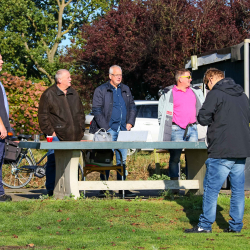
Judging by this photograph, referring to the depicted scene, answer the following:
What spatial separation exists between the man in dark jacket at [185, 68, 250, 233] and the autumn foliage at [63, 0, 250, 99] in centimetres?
1286

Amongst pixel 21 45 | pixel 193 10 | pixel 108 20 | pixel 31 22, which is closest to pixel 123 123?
pixel 193 10

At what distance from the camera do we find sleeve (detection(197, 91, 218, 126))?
478cm

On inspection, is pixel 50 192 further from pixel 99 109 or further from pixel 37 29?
pixel 37 29

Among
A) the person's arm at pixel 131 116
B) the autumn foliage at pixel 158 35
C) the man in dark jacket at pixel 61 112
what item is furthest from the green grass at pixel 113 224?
the autumn foliage at pixel 158 35

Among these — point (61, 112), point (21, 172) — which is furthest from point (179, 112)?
point (21, 172)

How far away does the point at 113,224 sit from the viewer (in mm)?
5348

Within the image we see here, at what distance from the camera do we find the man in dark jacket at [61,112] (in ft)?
22.3

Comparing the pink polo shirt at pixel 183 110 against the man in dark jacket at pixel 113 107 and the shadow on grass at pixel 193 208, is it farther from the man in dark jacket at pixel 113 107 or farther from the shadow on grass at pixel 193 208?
the shadow on grass at pixel 193 208

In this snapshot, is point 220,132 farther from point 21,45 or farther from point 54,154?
point 21,45

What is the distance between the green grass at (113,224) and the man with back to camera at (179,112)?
0.96m

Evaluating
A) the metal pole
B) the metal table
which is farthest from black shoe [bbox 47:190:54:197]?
the metal pole

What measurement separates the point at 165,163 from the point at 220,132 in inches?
242

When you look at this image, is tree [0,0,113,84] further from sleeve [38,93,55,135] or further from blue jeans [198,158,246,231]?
blue jeans [198,158,246,231]

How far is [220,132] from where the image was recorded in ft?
15.7
